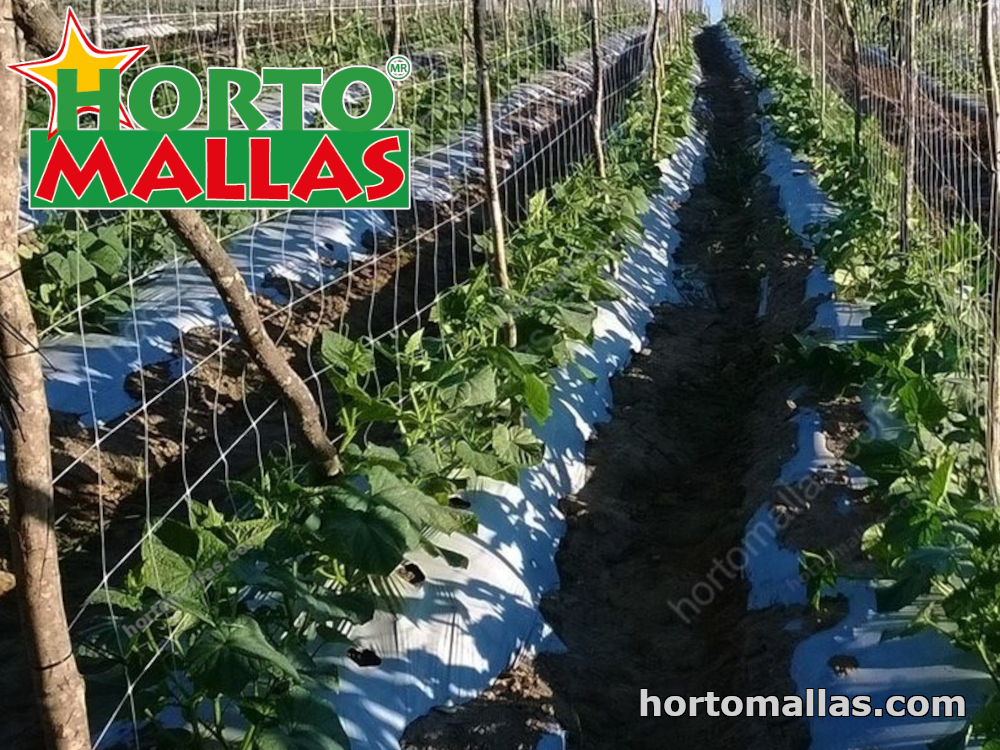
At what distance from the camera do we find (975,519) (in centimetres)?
308

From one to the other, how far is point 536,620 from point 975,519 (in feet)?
4.42

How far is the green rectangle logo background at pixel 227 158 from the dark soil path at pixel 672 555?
2.21 meters

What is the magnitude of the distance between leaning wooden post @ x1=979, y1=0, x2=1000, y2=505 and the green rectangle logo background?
3.15 m

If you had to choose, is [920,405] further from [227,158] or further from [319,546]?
[227,158]

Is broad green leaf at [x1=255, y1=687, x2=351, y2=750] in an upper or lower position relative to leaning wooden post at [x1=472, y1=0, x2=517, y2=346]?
lower

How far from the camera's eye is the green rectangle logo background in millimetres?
6090

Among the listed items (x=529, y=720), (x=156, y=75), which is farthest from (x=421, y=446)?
(x=156, y=75)

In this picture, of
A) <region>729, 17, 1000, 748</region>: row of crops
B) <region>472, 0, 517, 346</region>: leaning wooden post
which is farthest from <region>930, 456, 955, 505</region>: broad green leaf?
<region>472, 0, 517, 346</region>: leaning wooden post

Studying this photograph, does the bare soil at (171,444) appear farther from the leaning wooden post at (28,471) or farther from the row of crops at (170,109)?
the leaning wooden post at (28,471)

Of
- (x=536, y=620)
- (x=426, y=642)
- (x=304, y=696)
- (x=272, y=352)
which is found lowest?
(x=536, y=620)

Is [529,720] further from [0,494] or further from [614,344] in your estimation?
[614,344]

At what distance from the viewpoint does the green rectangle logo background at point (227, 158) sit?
6.09 metres

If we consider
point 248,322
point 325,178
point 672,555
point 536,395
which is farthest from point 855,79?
point 248,322

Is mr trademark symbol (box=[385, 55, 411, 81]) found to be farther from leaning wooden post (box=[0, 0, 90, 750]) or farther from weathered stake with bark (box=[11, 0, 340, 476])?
leaning wooden post (box=[0, 0, 90, 750])
